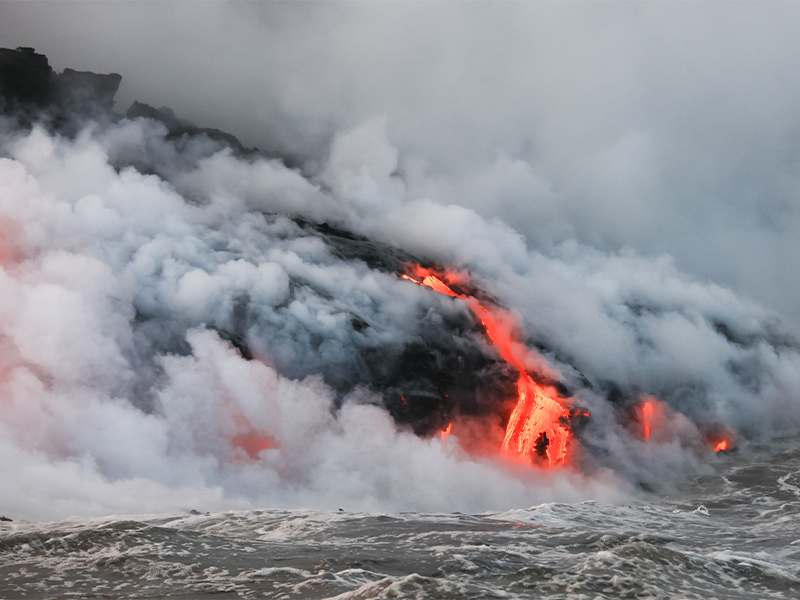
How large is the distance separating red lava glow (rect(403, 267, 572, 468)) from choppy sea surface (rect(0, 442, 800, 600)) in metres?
24.7

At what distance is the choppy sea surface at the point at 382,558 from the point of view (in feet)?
Result: 73.4

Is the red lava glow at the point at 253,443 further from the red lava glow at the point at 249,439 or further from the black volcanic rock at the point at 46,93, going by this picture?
the black volcanic rock at the point at 46,93

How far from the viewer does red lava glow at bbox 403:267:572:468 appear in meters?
68.9

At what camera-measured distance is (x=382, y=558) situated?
28000 millimetres

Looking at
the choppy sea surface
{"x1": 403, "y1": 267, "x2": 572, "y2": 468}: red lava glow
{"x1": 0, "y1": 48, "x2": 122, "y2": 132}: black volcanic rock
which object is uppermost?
{"x1": 0, "y1": 48, "x2": 122, "y2": 132}: black volcanic rock

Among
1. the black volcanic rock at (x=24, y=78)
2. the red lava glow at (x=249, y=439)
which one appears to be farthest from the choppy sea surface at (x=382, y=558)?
the black volcanic rock at (x=24, y=78)

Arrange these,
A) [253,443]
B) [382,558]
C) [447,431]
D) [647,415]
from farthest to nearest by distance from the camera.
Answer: [647,415] < [447,431] < [253,443] < [382,558]

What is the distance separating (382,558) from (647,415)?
2909 inches

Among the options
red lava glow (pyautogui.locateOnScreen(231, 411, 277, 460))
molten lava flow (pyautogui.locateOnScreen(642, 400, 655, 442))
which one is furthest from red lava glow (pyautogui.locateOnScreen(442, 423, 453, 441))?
molten lava flow (pyautogui.locateOnScreen(642, 400, 655, 442))

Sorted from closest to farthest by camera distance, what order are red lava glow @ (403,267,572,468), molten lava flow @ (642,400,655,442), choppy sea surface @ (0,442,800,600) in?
choppy sea surface @ (0,442,800,600) → red lava glow @ (403,267,572,468) → molten lava flow @ (642,400,655,442)

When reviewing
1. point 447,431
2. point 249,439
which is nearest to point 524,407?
point 447,431

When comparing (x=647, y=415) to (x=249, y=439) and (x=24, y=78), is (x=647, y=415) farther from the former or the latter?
(x=24, y=78)

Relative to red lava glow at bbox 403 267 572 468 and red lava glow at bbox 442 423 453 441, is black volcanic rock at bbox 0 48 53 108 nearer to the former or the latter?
red lava glow at bbox 403 267 572 468

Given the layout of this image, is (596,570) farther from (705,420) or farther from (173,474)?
(705,420)
